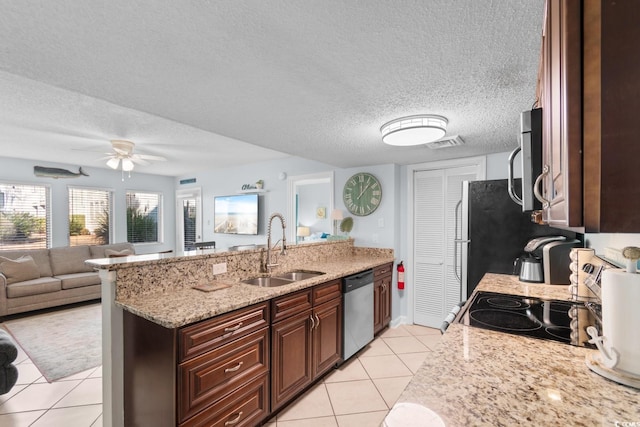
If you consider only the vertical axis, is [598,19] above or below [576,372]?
above

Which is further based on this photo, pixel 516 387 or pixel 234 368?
pixel 234 368

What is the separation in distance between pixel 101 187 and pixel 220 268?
4.98 metres

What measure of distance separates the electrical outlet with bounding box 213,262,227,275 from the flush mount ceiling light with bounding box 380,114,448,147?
163 centimetres

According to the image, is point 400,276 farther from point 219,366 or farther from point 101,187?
point 101,187

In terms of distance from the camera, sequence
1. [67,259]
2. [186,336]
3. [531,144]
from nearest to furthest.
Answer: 1. [531,144]
2. [186,336]
3. [67,259]

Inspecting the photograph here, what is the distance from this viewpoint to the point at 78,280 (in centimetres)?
444

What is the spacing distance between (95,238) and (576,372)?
703cm

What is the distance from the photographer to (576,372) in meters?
0.82

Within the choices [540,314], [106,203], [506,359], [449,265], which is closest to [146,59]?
[506,359]

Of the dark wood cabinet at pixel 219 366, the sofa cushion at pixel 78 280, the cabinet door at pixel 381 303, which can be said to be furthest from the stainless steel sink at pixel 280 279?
the sofa cushion at pixel 78 280

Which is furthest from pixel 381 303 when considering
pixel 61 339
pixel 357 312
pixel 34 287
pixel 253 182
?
pixel 34 287

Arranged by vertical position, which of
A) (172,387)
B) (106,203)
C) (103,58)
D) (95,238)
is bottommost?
(172,387)

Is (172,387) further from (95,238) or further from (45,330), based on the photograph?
(95,238)

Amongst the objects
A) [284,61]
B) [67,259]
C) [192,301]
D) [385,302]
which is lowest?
[385,302]
